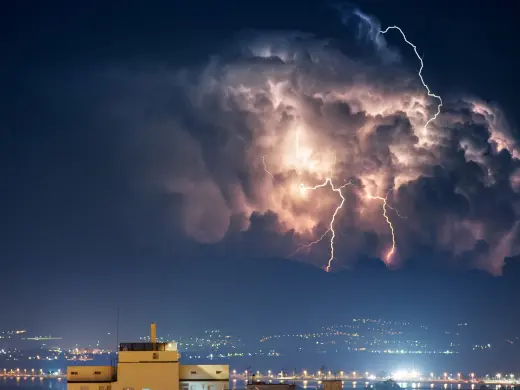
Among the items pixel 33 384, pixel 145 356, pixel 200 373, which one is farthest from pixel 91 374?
pixel 33 384

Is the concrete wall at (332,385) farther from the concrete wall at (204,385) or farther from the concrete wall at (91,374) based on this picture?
the concrete wall at (91,374)

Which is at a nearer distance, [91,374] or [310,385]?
[91,374]

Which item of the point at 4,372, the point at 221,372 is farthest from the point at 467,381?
the point at 221,372

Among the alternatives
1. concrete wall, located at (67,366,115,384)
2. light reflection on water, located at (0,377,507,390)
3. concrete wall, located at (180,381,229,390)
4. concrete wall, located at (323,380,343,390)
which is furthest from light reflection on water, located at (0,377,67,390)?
concrete wall, located at (180,381,229,390)

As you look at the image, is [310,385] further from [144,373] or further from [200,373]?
[144,373]

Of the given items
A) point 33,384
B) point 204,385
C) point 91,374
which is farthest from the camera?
point 33,384

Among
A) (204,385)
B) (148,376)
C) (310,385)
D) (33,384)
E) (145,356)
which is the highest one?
(33,384)

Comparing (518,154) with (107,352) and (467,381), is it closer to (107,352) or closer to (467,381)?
(467,381)

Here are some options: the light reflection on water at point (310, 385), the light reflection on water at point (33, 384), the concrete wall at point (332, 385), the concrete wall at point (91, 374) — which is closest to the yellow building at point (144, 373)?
the concrete wall at point (91, 374)

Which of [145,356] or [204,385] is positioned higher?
[145,356]
